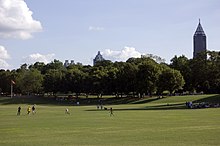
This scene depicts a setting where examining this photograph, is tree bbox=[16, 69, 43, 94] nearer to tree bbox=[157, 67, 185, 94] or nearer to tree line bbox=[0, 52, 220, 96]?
tree line bbox=[0, 52, 220, 96]

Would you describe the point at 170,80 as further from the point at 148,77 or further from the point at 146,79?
the point at 146,79

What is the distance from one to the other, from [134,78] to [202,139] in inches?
4216

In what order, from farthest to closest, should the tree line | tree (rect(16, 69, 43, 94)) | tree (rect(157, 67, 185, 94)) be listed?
1. tree (rect(16, 69, 43, 94))
2. the tree line
3. tree (rect(157, 67, 185, 94))

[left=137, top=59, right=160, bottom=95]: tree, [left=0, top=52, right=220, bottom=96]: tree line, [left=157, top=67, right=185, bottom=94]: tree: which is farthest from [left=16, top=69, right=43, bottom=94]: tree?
[left=157, top=67, right=185, bottom=94]: tree

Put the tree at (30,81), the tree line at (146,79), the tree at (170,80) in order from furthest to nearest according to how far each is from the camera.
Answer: the tree at (30,81), the tree line at (146,79), the tree at (170,80)

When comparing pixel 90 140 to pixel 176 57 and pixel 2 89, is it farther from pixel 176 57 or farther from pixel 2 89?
pixel 2 89

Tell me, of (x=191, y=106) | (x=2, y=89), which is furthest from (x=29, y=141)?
(x=2, y=89)

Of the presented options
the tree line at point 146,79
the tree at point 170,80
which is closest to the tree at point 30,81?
the tree line at point 146,79

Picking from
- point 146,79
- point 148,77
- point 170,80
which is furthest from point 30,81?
point 170,80

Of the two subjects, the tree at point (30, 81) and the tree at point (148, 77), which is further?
the tree at point (30, 81)

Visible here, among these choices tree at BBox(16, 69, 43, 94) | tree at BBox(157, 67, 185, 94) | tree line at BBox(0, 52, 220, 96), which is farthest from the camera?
tree at BBox(16, 69, 43, 94)

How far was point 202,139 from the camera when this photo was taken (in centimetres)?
2722

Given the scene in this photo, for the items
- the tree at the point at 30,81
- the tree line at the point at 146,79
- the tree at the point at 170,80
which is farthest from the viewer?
the tree at the point at 30,81

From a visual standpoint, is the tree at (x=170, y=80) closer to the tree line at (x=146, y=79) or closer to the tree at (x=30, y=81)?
the tree line at (x=146, y=79)
